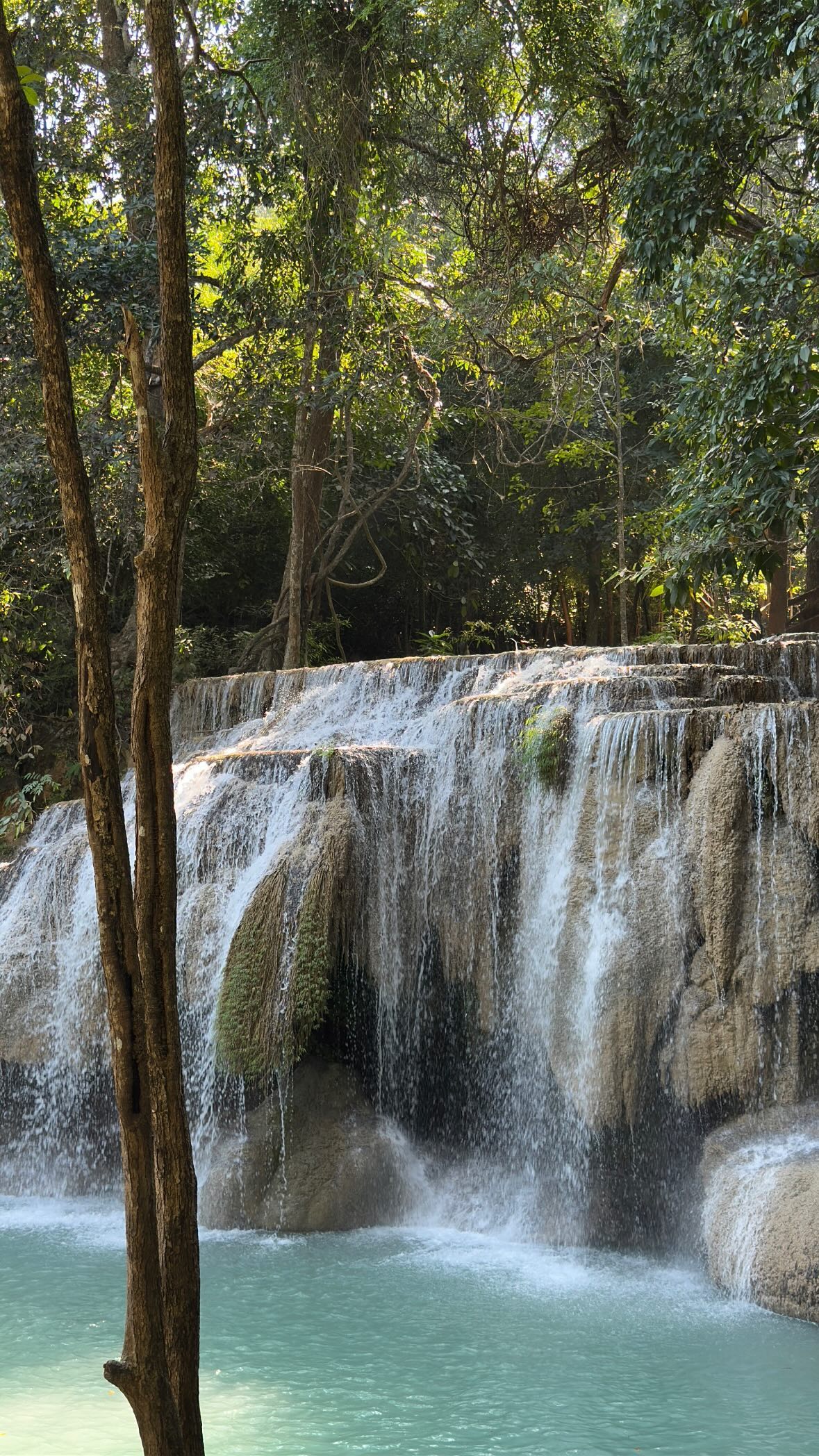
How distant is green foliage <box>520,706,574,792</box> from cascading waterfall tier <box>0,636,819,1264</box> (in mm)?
20

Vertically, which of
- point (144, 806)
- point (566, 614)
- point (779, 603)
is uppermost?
point (566, 614)

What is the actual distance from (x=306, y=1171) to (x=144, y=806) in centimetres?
591

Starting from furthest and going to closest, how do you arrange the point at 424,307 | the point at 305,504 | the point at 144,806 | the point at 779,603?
the point at 779,603
the point at 305,504
the point at 424,307
the point at 144,806

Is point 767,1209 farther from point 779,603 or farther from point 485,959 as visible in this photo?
point 779,603

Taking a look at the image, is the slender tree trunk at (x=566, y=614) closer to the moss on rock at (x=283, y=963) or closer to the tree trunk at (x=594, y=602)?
the tree trunk at (x=594, y=602)

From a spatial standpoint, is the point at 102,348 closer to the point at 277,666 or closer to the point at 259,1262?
the point at 277,666

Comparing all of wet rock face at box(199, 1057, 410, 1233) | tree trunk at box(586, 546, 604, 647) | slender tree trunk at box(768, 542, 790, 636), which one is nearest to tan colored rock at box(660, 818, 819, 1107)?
wet rock face at box(199, 1057, 410, 1233)

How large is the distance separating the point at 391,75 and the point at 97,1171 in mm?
9919

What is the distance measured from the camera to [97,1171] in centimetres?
900

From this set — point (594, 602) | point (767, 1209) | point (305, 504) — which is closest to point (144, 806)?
point (767, 1209)

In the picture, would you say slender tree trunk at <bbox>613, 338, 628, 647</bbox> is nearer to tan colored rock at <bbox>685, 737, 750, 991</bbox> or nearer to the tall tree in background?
tan colored rock at <bbox>685, 737, 750, 991</bbox>

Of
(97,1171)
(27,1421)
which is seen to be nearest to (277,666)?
(97,1171)

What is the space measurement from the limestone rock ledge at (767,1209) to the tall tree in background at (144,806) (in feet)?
14.5

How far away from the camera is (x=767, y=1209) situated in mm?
6430
